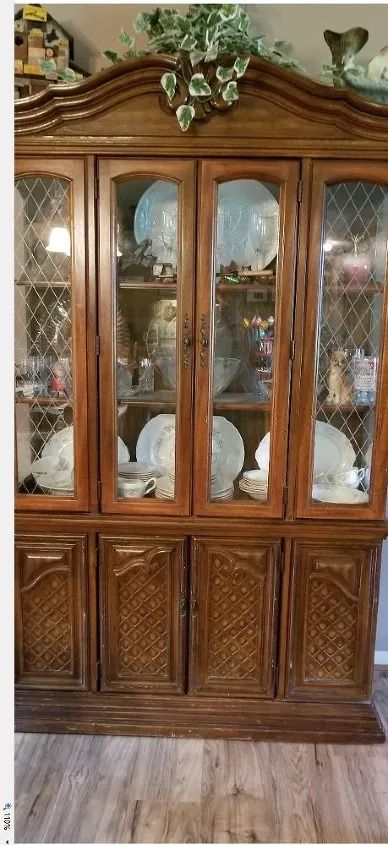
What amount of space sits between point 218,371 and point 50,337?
0.54 m

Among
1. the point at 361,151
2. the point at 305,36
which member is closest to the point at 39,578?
the point at 361,151

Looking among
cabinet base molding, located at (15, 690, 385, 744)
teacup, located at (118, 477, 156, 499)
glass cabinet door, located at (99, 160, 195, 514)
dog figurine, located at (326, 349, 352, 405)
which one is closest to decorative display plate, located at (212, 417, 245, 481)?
glass cabinet door, located at (99, 160, 195, 514)

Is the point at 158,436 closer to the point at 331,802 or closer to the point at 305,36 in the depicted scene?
the point at 331,802

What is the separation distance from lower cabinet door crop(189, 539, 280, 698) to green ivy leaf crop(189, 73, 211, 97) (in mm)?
1302

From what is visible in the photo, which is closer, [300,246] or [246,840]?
[246,840]

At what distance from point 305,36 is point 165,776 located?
2435 mm

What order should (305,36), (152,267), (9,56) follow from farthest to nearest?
1. (305,36)
2. (152,267)
3. (9,56)

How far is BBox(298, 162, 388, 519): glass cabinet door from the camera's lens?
1.79 m

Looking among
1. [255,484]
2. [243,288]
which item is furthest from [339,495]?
[243,288]

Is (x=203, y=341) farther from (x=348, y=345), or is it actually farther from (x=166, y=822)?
(x=166, y=822)

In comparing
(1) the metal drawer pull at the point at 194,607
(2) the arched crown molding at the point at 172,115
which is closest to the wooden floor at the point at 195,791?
(1) the metal drawer pull at the point at 194,607

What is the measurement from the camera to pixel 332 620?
→ 1957 millimetres

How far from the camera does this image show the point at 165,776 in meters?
1.83

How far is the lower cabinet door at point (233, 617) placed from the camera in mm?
1918
